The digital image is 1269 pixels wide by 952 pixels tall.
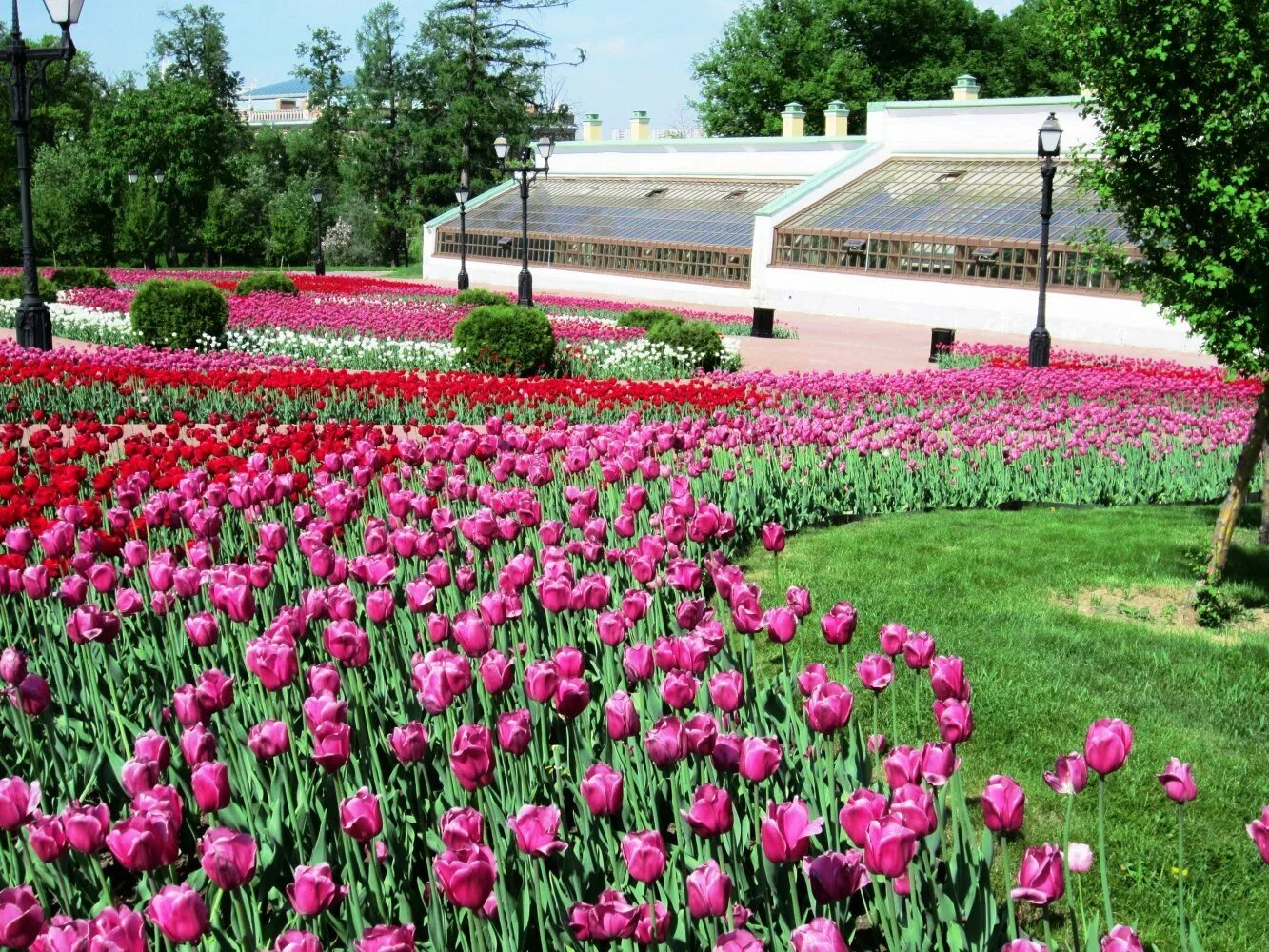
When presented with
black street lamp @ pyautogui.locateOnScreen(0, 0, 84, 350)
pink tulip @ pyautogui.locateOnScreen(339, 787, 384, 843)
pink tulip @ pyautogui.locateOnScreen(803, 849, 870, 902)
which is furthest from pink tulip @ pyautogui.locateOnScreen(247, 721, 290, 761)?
black street lamp @ pyautogui.locateOnScreen(0, 0, 84, 350)

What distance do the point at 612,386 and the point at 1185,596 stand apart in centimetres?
530

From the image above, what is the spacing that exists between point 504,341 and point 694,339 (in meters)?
2.85

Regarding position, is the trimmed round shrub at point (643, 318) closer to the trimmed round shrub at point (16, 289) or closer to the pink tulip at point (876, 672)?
the trimmed round shrub at point (16, 289)

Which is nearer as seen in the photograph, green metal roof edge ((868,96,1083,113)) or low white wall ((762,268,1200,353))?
low white wall ((762,268,1200,353))

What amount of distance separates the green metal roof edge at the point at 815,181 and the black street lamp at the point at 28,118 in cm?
2385

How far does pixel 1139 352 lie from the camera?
2561cm

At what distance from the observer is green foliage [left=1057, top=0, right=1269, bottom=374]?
6555 millimetres

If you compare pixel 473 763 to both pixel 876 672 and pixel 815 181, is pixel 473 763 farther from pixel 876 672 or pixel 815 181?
pixel 815 181

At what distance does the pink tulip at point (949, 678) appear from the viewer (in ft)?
9.76

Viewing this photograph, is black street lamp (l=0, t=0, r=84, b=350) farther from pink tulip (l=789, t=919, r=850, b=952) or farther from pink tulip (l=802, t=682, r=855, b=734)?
pink tulip (l=789, t=919, r=850, b=952)

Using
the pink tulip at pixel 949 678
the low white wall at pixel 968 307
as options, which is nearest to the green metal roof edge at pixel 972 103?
the low white wall at pixel 968 307

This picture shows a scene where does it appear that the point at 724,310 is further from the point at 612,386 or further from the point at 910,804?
the point at 910,804

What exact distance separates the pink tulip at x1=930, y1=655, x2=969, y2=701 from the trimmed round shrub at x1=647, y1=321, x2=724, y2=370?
49.9ft

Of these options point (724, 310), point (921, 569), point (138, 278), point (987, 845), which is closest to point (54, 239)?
point (138, 278)
